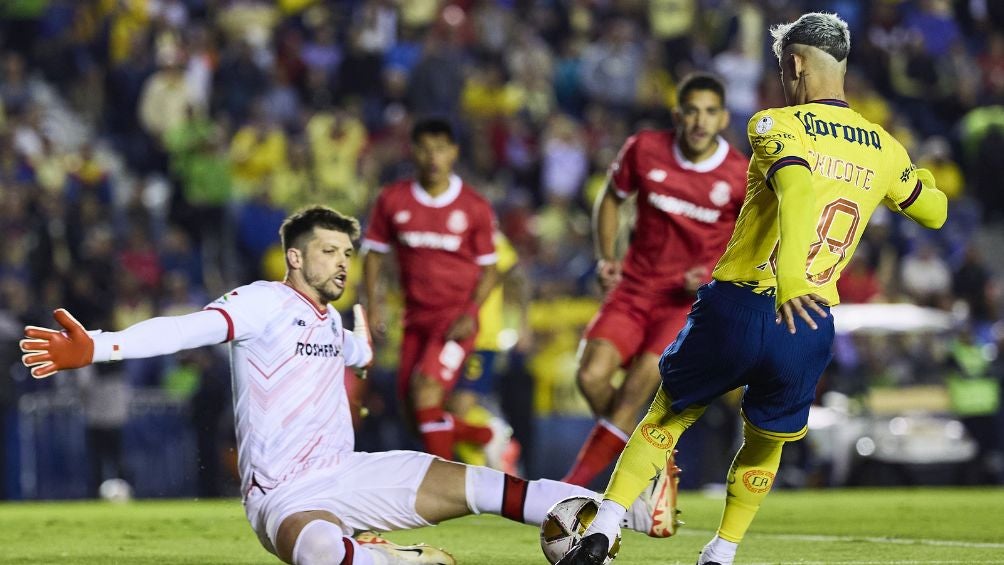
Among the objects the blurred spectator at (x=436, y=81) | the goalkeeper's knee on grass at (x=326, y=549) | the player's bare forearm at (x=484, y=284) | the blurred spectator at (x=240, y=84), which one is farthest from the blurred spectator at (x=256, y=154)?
the goalkeeper's knee on grass at (x=326, y=549)

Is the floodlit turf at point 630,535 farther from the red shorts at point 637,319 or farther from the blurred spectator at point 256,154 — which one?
the blurred spectator at point 256,154

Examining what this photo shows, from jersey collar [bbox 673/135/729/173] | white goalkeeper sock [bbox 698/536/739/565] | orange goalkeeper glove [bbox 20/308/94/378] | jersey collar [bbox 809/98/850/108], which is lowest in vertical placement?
white goalkeeper sock [bbox 698/536/739/565]

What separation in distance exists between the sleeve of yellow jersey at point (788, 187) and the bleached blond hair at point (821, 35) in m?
0.38

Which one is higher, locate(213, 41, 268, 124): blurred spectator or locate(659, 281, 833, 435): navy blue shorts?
locate(213, 41, 268, 124): blurred spectator

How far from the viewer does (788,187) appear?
245 inches

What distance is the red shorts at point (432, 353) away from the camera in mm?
11453

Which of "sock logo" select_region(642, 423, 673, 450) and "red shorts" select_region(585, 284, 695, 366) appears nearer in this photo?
"sock logo" select_region(642, 423, 673, 450)

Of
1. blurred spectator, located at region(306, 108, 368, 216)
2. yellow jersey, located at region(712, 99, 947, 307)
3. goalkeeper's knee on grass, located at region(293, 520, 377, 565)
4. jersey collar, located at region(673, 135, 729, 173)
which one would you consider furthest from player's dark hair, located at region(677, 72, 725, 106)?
blurred spectator, located at region(306, 108, 368, 216)

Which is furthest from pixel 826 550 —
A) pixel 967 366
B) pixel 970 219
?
pixel 970 219

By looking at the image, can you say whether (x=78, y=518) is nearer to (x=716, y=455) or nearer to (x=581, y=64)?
(x=716, y=455)

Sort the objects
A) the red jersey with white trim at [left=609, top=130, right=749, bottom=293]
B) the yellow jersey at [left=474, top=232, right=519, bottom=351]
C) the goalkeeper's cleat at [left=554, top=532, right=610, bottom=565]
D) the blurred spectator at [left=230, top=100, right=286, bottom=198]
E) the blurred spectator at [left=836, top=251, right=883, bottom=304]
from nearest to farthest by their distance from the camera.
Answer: the goalkeeper's cleat at [left=554, top=532, right=610, bottom=565], the red jersey with white trim at [left=609, top=130, right=749, bottom=293], the yellow jersey at [left=474, top=232, right=519, bottom=351], the blurred spectator at [left=836, top=251, right=883, bottom=304], the blurred spectator at [left=230, top=100, right=286, bottom=198]

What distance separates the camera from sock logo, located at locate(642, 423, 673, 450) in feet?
22.4

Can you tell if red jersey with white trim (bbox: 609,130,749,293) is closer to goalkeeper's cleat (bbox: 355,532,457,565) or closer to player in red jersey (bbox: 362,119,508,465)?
player in red jersey (bbox: 362,119,508,465)

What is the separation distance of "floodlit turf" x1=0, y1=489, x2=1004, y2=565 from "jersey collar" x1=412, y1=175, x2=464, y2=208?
2182 millimetres
